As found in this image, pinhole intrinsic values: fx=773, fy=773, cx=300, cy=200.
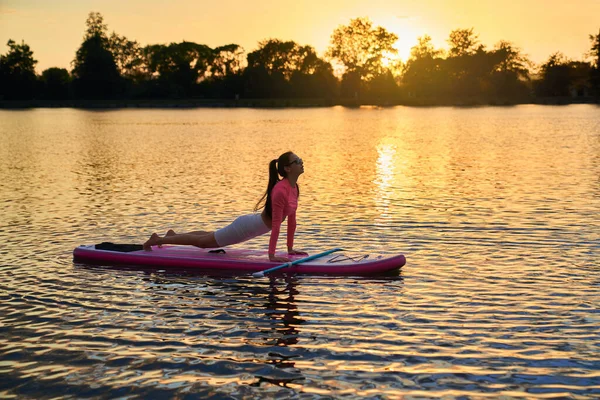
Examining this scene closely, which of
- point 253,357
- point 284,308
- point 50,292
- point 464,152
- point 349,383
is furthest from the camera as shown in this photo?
point 464,152

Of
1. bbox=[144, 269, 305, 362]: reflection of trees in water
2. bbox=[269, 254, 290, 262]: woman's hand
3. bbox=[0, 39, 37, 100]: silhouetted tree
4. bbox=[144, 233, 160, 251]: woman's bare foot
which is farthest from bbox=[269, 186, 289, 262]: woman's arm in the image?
bbox=[0, 39, 37, 100]: silhouetted tree

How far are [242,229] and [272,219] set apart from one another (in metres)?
0.63

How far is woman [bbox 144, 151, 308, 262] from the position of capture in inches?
495

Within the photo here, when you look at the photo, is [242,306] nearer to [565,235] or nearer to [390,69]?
[565,235]

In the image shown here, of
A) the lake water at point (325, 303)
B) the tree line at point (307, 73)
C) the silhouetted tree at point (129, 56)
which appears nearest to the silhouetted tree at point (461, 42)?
the tree line at point (307, 73)

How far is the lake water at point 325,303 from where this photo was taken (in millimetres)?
8086

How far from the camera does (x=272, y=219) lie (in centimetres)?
1262

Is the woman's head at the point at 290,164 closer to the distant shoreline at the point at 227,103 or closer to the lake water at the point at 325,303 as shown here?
the lake water at the point at 325,303

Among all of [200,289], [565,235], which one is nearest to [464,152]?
[565,235]

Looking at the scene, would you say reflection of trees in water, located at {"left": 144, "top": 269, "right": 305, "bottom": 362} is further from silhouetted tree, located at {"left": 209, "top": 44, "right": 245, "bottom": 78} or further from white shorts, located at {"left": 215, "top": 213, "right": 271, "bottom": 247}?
silhouetted tree, located at {"left": 209, "top": 44, "right": 245, "bottom": 78}

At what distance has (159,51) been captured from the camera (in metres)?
165

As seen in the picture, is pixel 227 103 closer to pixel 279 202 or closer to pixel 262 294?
pixel 279 202

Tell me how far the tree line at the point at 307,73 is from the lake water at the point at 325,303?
4780 inches

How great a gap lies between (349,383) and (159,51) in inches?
6447
